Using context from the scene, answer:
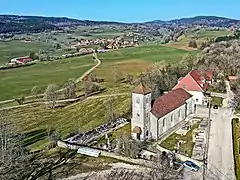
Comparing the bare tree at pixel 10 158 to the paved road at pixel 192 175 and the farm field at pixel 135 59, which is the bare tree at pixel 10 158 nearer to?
the paved road at pixel 192 175

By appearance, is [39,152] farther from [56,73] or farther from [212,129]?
[56,73]

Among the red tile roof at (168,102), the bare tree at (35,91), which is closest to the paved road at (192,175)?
the red tile roof at (168,102)

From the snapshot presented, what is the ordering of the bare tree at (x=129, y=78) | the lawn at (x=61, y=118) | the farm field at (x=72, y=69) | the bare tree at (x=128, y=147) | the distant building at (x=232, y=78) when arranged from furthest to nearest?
the farm field at (x=72, y=69) < the bare tree at (x=129, y=78) < the distant building at (x=232, y=78) < the lawn at (x=61, y=118) < the bare tree at (x=128, y=147)

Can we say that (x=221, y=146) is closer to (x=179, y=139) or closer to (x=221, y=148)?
(x=221, y=148)

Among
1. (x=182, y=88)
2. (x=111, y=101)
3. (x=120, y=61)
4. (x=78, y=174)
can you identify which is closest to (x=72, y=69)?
(x=120, y=61)

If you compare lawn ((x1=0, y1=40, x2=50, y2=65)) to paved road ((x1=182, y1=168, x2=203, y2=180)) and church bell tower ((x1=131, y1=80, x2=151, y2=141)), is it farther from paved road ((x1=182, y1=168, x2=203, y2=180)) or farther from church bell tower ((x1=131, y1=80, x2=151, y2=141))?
paved road ((x1=182, y1=168, x2=203, y2=180))

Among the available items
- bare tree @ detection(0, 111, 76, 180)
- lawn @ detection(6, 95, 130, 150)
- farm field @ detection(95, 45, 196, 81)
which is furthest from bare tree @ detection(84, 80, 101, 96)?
bare tree @ detection(0, 111, 76, 180)
